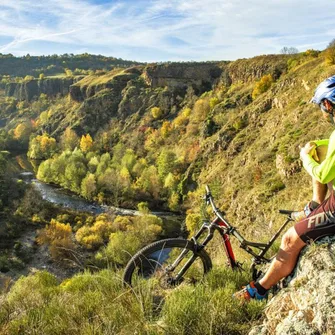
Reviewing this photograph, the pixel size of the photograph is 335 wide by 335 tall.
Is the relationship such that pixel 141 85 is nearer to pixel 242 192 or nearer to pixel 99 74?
pixel 99 74

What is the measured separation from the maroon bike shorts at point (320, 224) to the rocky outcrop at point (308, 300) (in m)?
0.12

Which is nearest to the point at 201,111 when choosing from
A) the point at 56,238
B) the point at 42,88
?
the point at 56,238

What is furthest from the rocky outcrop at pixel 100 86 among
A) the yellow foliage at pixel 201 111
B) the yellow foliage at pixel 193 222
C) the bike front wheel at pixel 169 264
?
the bike front wheel at pixel 169 264

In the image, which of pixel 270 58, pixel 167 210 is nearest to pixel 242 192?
pixel 167 210

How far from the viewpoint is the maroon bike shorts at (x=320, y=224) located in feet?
12.2

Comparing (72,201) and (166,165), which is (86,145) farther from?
(72,201)

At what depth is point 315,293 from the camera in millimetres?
3373

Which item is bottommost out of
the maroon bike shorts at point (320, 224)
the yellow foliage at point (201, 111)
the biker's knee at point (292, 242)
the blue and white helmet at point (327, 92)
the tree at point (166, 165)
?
the tree at point (166, 165)

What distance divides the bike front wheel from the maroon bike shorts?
5.76ft

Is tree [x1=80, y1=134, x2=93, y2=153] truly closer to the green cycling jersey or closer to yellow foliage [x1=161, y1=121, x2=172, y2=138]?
yellow foliage [x1=161, y1=121, x2=172, y2=138]

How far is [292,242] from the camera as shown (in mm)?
3898

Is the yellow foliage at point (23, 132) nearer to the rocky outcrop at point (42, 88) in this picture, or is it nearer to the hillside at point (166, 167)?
the hillside at point (166, 167)

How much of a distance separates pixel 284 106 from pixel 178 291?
6012 centimetres

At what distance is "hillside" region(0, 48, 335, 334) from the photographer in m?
4.05
